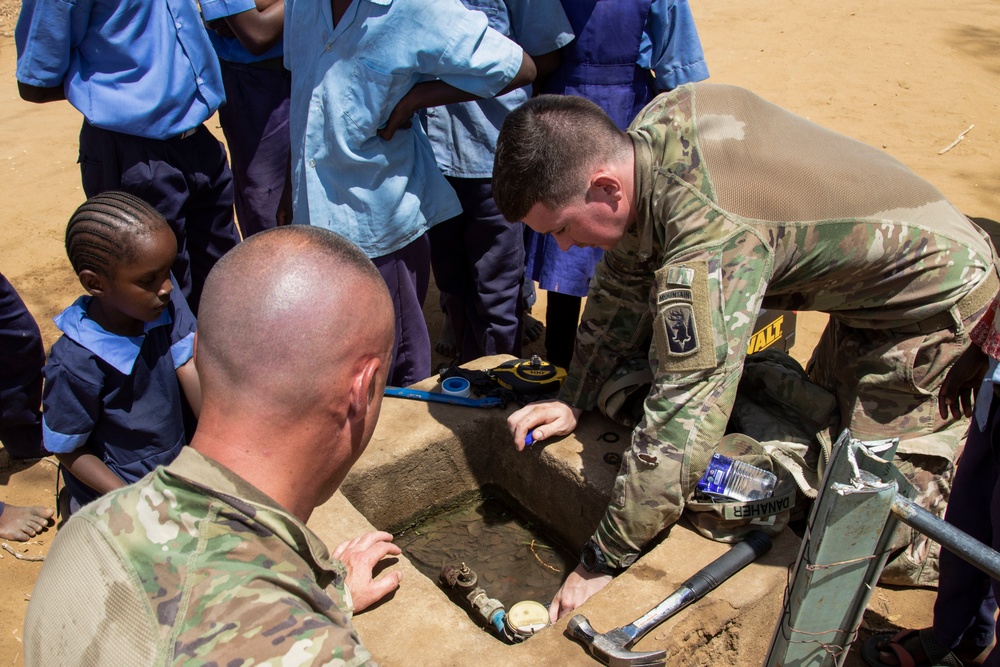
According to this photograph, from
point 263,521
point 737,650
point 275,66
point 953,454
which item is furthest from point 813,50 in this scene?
point 263,521

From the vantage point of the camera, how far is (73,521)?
1.21 meters

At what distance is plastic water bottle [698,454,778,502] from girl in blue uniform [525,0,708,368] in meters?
1.51

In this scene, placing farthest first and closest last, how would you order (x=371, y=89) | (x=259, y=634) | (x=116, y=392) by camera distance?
(x=371, y=89) → (x=116, y=392) → (x=259, y=634)

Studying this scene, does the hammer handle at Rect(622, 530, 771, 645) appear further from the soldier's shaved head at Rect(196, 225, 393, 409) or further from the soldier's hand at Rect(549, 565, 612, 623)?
the soldier's shaved head at Rect(196, 225, 393, 409)

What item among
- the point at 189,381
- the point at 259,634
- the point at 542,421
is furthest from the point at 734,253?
the point at 189,381

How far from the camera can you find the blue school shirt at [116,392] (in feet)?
7.72

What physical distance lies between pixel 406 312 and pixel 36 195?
14.9 ft

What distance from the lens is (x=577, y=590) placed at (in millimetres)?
2184

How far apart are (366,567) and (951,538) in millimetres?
1338

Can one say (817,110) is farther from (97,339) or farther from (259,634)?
(259,634)

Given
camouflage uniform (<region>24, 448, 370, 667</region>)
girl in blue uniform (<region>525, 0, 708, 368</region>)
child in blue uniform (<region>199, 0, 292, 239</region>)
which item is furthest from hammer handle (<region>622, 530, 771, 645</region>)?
child in blue uniform (<region>199, 0, 292, 239</region>)

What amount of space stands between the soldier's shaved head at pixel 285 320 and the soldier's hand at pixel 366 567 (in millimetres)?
873

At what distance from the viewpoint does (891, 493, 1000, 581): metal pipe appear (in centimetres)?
114

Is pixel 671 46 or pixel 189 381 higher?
pixel 671 46
